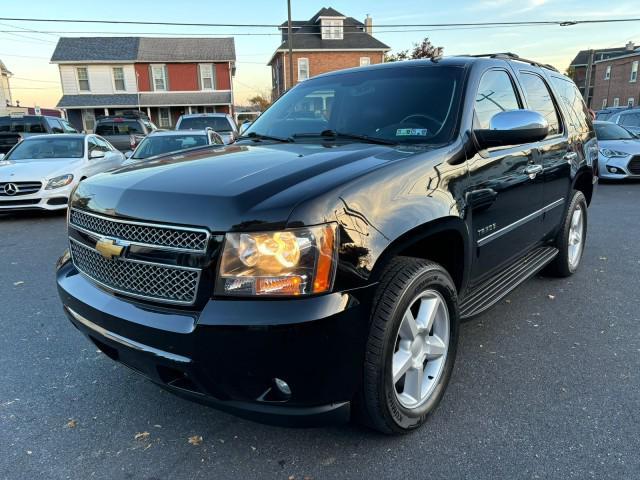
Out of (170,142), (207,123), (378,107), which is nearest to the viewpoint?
(378,107)

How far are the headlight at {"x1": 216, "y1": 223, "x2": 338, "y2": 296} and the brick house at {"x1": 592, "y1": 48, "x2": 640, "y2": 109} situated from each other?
49042mm

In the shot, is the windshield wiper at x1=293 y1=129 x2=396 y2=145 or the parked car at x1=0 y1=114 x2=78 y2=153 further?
the parked car at x1=0 y1=114 x2=78 y2=153

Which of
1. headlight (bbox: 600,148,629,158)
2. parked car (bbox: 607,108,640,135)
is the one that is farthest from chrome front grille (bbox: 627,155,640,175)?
parked car (bbox: 607,108,640,135)

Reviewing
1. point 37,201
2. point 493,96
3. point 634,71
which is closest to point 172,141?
point 37,201

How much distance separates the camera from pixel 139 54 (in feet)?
108

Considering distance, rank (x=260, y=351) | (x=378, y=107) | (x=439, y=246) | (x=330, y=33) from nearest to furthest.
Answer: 1. (x=260, y=351)
2. (x=439, y=246)
3. (x=378, y=107)
4. (x=330, y=33)

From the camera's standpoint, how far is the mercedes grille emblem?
26.7 ft

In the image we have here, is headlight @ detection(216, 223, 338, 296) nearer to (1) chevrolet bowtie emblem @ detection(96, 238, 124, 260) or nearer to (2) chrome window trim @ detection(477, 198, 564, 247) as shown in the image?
(1) chevrolet bowtie emblem @ detection(96, 238, 124, 260)

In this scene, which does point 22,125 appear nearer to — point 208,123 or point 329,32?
point 208,123

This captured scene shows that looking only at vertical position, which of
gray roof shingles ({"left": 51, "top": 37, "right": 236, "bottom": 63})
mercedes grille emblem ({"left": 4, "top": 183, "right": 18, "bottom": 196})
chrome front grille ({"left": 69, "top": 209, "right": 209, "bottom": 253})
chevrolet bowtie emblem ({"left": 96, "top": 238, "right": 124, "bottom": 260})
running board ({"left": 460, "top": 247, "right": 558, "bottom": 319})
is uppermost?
gray roof shingles ({"left": 51, "top": 37, "right": 236, "bottom": 63})

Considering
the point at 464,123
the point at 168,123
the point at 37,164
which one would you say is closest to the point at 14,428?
the point at 464,123

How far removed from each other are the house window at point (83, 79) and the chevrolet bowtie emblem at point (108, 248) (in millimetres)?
35729

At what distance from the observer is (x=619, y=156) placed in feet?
37.1

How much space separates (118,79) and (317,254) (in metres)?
35.9
